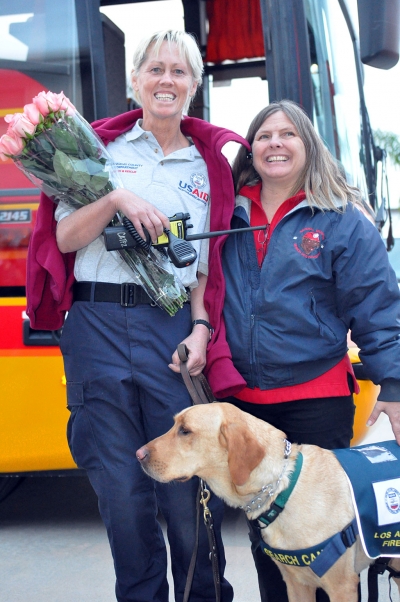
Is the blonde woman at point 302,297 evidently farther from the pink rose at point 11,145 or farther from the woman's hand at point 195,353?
the pink rose at point 11,145

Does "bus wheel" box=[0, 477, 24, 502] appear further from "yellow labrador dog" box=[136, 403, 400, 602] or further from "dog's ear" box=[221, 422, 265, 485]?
"dog's ear" box=[221, 422, 265, 485]

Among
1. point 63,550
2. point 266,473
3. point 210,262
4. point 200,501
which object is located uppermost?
point 210,262

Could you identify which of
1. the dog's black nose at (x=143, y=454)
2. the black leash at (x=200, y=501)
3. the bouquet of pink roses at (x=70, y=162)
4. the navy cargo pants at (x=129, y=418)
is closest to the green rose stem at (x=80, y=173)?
the bouquet of pink roses at (x=70, y=162)

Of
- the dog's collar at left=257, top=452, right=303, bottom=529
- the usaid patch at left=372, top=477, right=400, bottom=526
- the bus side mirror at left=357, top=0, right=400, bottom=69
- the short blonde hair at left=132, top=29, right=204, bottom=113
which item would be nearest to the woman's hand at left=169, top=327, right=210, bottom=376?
the dog's collar at left=257, top=452, right=303, bottom=529

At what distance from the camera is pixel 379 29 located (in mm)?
2879

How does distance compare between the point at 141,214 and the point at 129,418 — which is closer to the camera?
the point at 141,214

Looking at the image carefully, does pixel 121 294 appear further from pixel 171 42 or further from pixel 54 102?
pixel 171 42

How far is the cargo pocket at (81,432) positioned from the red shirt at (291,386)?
547 millimetres

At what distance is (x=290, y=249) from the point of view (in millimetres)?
2342

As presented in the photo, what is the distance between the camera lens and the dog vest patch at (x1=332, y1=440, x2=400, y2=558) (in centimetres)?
221

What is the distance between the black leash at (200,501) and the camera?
7.72 ft

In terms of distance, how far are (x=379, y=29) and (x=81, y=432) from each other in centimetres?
203

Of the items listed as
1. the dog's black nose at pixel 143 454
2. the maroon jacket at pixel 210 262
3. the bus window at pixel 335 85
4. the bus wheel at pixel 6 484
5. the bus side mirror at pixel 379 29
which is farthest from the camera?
the bus wheel at pixel 6 484

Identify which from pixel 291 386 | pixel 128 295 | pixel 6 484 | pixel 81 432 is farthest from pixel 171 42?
pixel 6 484
